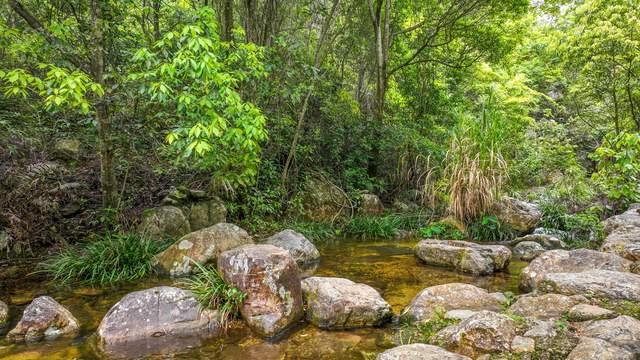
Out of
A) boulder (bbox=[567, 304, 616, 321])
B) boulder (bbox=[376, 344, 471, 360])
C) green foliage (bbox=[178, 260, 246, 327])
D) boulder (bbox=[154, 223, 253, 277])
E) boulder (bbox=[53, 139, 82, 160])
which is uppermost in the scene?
boulder (bbox=[53, 139, 82, 160])

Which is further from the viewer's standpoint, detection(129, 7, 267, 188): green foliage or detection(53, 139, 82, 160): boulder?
detection(53, 139, 82, 160): boulder

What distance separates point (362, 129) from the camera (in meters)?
9.66

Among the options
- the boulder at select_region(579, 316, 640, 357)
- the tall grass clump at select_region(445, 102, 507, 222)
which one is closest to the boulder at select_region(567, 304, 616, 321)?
the boulder at select_region(579, 316, 640, 357)

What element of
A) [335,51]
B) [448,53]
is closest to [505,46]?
[448,53]

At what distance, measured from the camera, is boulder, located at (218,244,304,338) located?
3.42m

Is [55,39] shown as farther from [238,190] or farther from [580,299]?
[580,299]

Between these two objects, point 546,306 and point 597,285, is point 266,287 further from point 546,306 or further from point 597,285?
point 597,285

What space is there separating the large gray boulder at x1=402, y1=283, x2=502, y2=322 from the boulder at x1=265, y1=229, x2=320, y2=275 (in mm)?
2021

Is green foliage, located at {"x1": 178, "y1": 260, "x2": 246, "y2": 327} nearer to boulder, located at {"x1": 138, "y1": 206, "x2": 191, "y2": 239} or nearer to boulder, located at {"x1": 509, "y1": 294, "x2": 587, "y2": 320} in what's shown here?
boulder, located at {"x1": 138, "y1": 206, "x2": 191, "y2": 239}

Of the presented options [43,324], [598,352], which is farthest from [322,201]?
[598,352]

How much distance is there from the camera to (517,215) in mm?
A: 7488

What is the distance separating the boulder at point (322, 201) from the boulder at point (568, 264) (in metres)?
4.39

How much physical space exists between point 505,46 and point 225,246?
9.56 metres

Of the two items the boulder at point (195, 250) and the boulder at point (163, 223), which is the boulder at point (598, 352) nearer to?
the boulder at point (195, 250)
